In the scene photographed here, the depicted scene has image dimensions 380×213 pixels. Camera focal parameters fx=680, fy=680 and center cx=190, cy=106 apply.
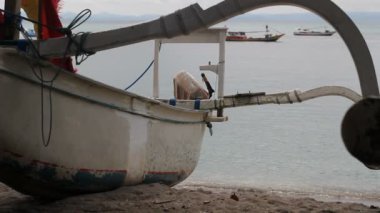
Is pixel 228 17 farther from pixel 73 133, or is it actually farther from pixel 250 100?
pixel 250 100

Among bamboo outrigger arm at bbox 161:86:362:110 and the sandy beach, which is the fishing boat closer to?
the sandy beach

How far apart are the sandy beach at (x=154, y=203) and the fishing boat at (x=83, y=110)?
0.13 metres

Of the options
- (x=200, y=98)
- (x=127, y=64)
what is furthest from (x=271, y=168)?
(x=127, y=64)

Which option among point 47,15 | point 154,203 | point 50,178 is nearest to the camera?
point 50,178

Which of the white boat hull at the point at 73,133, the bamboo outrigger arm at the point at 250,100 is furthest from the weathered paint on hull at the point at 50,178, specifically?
the bamboo outrigger arm at the point at 250,100

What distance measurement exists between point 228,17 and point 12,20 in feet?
6.78

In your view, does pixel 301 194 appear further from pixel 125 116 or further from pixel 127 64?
pixel 127 64

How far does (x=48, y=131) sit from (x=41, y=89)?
402 millimetres

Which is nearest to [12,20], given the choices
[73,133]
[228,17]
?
[73,133]

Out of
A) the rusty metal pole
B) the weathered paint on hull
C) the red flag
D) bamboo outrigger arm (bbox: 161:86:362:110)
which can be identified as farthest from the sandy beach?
the rusty metal pole

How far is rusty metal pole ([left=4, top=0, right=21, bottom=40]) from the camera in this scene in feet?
20.3

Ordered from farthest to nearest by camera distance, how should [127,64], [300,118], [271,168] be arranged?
[127,64]
[300,118]
[271,168]

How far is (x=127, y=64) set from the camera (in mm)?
36938

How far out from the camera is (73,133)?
20.4ft
